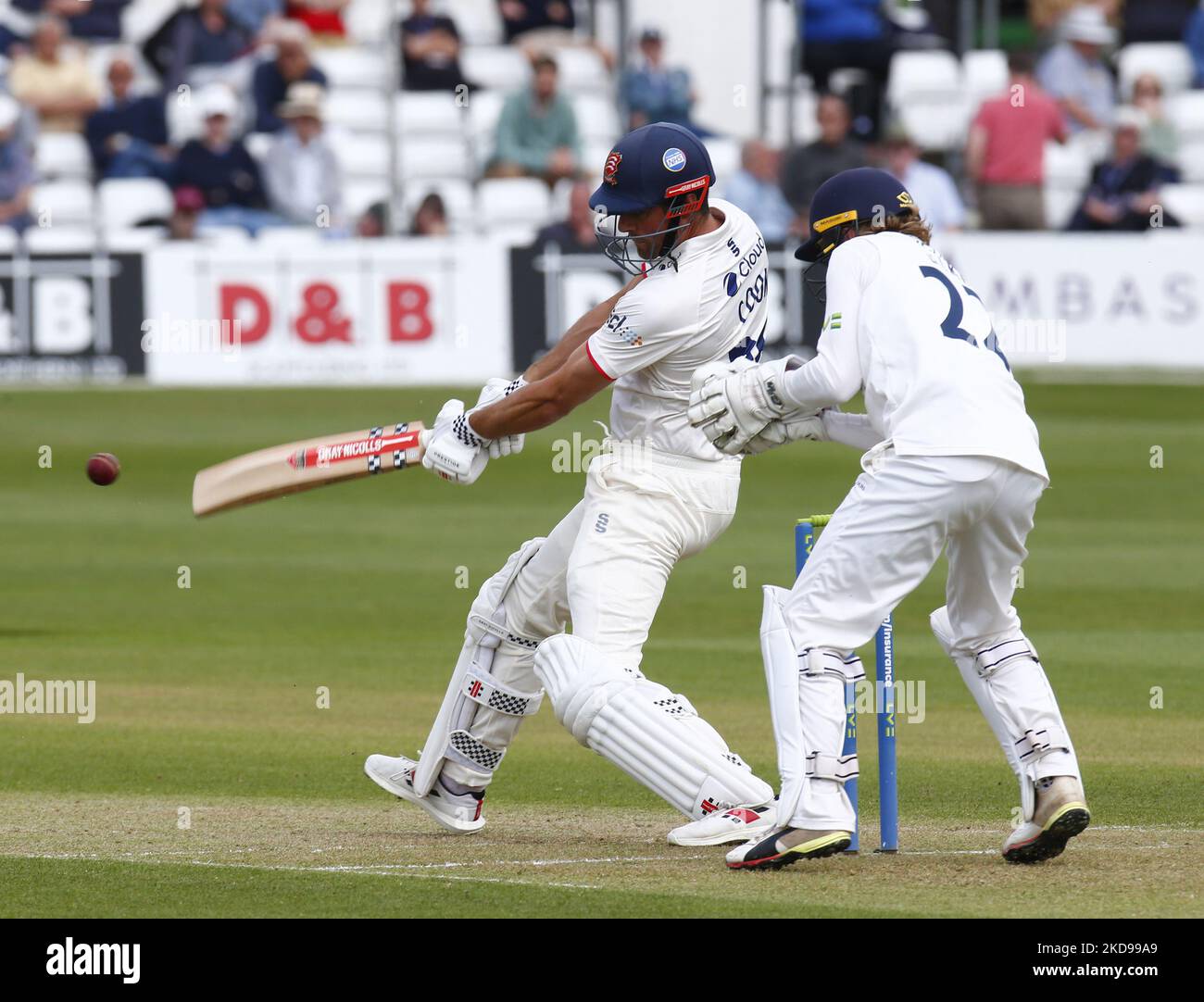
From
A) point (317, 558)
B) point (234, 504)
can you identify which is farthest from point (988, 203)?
point (234, 504)

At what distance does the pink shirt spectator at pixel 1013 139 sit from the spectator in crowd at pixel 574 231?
12.4 ft

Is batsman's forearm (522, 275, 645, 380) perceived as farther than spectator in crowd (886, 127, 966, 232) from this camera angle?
No

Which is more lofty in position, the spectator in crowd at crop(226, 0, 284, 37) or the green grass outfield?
the spectator in crowd at crop(226, 0, 284, 37)

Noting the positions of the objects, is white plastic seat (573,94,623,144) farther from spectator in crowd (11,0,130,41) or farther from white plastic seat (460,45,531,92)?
spectator in crowd (11,0,130,41)

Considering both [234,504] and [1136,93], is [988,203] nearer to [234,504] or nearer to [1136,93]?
[1136,93]

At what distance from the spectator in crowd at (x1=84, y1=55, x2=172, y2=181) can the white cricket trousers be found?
15236 millimetres

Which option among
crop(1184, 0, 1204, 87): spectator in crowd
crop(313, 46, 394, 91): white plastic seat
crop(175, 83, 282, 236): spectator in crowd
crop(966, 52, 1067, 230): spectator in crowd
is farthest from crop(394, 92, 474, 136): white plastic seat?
crop(1184, 0, 1204, 87): spectator in crowd

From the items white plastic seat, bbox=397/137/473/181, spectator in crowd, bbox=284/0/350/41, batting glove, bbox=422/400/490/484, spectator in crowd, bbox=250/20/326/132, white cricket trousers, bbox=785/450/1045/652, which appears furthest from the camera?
spectator in crowd, bbox=284/0/350/41

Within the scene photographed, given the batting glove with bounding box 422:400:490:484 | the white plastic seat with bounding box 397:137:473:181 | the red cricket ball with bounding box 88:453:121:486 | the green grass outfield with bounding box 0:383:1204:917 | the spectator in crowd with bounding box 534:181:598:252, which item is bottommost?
the green grass outfield with bounding box 0:383:1204:917

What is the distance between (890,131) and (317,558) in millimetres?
7998

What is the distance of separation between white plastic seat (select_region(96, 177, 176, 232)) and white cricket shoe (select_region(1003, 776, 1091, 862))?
14638mm

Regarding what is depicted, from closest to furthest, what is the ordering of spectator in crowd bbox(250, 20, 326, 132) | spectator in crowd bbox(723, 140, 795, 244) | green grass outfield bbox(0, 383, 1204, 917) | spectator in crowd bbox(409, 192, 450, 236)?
green grass outfield bbox(0, 383, 1204, 917)
spectator in crowd bbox(409, 192, 450, 236)
spectator in crowd bbox(723, 140, 795, 244)
spectator in crowd bbox(250, 20, 326, 132)

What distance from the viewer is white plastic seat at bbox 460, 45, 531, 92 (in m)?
21.2

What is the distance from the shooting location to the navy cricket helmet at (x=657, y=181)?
6.02m
